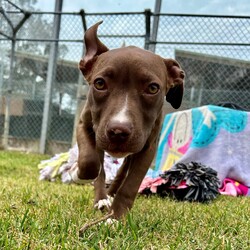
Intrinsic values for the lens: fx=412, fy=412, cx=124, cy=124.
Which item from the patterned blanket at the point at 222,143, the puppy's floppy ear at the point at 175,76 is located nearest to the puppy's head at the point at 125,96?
the puppy's floppy ear at the point at 175,76

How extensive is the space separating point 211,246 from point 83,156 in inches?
42.3

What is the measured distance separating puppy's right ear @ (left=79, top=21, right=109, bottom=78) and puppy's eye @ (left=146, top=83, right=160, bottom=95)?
0.54 metres

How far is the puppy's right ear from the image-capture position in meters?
2.71

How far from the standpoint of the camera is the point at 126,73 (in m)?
2.30

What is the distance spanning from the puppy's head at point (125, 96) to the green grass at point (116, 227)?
1.36 ft

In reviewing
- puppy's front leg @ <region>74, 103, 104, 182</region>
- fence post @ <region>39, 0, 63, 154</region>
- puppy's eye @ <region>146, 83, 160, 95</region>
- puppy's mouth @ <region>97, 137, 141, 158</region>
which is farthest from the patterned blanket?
fence post @ <region>39, 0, 63, 154</region>

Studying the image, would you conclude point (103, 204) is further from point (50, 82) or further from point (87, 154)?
point (50, 82)

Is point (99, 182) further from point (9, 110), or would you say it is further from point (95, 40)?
point (9, 110)

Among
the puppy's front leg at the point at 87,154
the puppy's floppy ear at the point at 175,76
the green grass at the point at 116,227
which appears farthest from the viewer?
the puppy's floppy ear at the point at 175,76

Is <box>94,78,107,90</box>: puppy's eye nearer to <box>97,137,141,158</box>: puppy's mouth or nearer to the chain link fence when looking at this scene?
<box>97,137,141,158</box>: puppy's mouth

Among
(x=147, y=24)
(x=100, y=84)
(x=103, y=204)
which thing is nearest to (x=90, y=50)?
(x=100, y=84)

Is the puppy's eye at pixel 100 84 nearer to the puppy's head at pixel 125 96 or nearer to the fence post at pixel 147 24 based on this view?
the puppy's head at pixel 125 96

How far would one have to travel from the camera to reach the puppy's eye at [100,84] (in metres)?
2.32

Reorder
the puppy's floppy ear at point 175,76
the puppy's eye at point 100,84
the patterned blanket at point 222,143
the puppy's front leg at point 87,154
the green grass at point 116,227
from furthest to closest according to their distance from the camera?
the patterned blanket at point 222,143, the puppy's floppy ear at point 175,76, the puppy's front leg at point 87,154, the puppy's eye at point 100,84, the green grass at point 116,227
